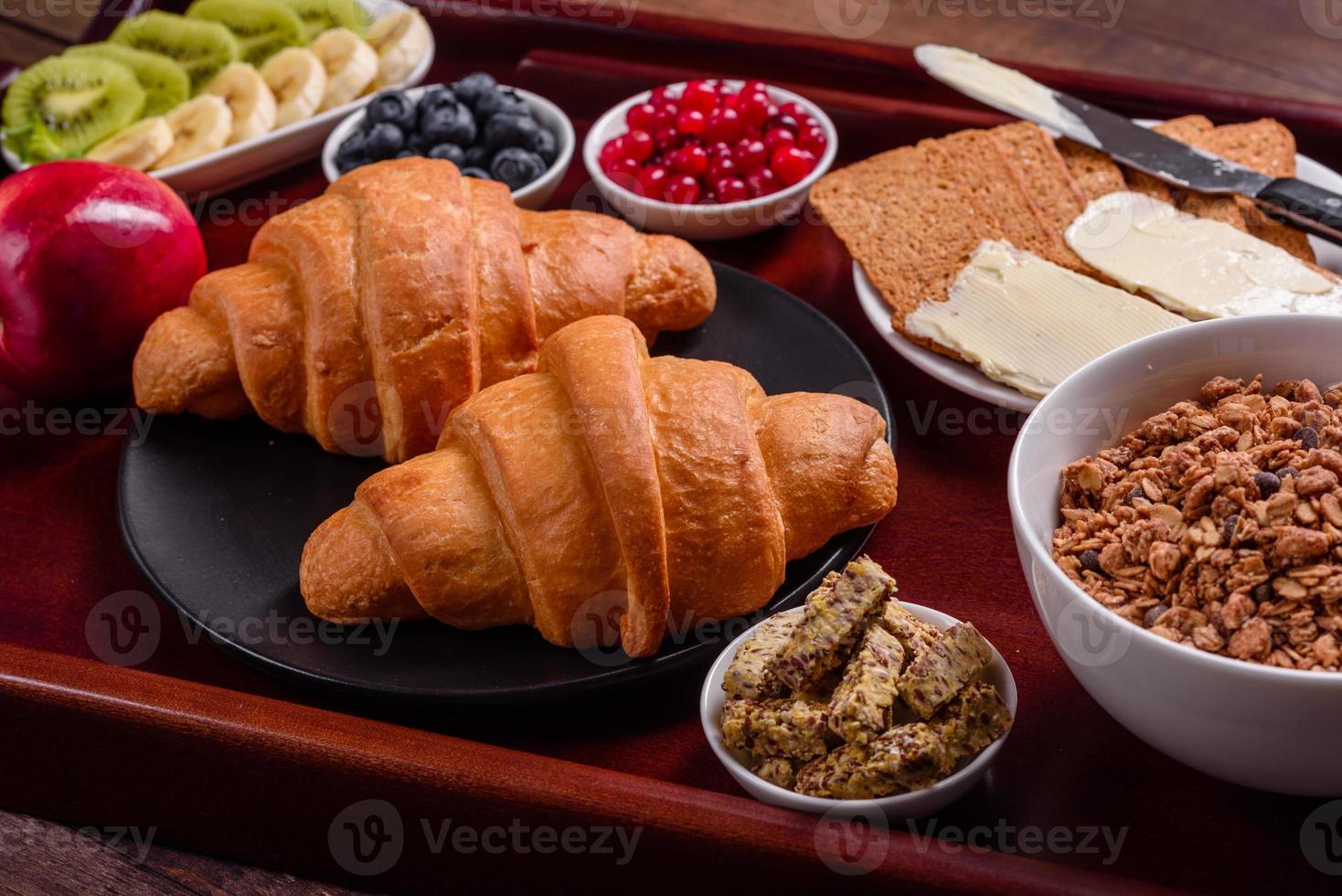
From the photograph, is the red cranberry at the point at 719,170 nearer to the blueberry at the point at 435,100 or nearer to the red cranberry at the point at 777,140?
the red cranberry at the point at 777,140

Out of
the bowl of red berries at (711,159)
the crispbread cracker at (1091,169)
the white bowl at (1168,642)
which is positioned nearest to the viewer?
the white bowl at (1168,642)

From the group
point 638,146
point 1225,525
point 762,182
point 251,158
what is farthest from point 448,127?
point 1225,525

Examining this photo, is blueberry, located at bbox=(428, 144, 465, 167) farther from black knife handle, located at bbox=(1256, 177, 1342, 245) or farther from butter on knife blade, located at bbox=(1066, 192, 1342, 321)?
black knife handle, located at bbox=(1256, 177, 1342, 245)

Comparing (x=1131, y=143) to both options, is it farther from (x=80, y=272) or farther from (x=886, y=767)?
(x=80, y=272)

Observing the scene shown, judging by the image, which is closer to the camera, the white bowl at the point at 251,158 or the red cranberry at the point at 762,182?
the red cranberry at the point at 762,182

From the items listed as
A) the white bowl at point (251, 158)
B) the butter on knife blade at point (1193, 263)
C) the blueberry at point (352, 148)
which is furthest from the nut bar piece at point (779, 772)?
the white bowl at point (251, 158)
